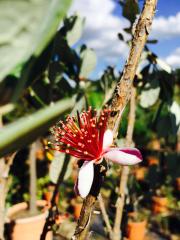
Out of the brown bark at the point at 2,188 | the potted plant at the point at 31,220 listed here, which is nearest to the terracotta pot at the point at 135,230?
the potted plant at the point at 31,220

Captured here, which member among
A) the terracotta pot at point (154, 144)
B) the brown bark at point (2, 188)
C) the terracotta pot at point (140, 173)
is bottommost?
the brown bark at point (2, 188)

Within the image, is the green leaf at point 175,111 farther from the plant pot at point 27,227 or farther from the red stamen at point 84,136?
the plant pot at point 27,227

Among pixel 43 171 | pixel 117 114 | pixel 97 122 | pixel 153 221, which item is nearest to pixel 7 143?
pixel 117 114

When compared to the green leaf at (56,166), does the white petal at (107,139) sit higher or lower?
lower

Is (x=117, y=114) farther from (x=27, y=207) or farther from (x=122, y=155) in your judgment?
(x=27, y=207)

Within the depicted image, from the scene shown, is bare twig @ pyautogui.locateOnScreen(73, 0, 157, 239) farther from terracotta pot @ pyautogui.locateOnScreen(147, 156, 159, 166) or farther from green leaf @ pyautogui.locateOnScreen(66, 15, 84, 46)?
terracotta pot @ pyautogui.locateOnScreen(147, 156, 159, 166)

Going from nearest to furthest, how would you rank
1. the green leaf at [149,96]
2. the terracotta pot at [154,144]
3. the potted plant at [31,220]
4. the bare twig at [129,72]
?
the bare twig at [129,72] → the green leaf at [149,96] → the potted plant at [31,220] → the terracotta pot at [154,144]

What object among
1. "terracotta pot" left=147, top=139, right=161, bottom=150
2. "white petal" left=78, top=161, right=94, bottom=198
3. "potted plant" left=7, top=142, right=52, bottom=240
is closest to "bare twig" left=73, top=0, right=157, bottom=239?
"white petal" left=78, top=161, right=94, bottom=198
